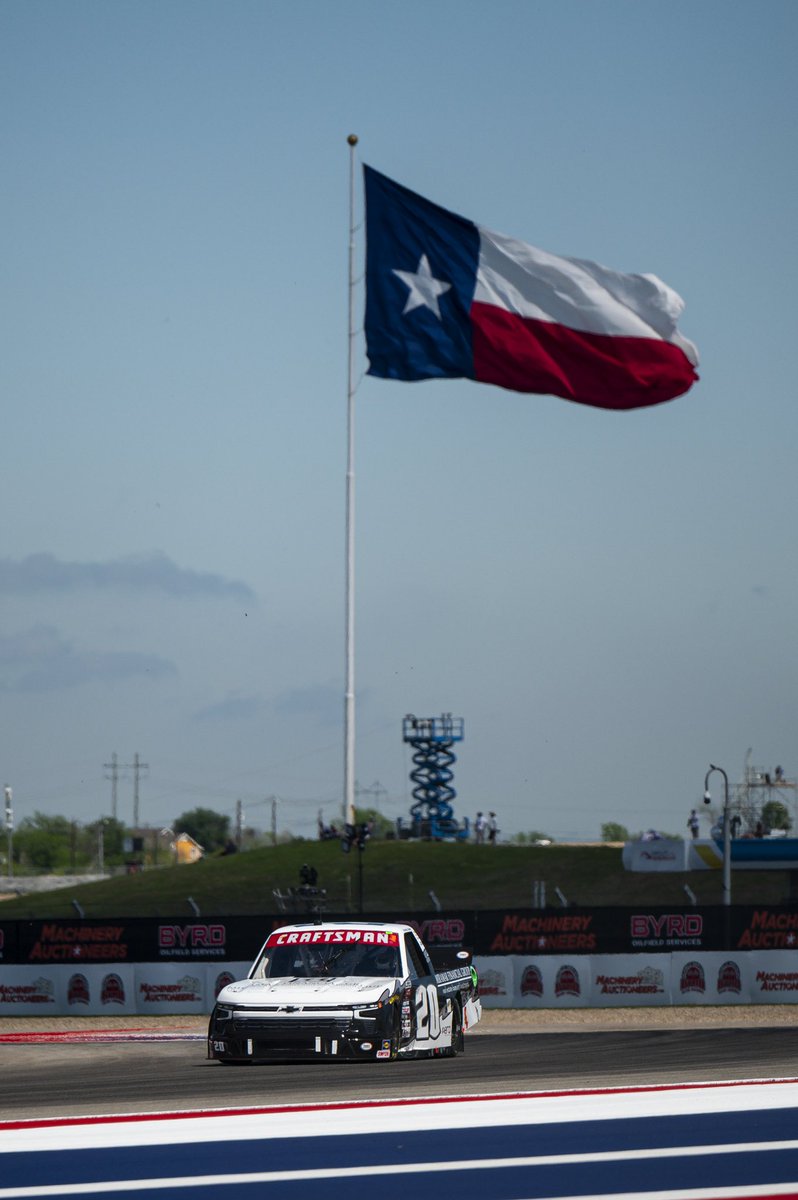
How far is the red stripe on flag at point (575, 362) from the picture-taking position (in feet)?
94.7

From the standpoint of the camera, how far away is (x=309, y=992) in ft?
50.0

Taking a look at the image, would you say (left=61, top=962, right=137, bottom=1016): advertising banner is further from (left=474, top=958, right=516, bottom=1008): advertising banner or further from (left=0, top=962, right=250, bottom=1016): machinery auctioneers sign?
(left=474, top=958, right=516, bottom=1008): advertising banner

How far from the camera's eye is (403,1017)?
1545 cm

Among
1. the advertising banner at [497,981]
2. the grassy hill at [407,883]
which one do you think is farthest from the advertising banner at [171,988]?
the grassy hill at [407,883]

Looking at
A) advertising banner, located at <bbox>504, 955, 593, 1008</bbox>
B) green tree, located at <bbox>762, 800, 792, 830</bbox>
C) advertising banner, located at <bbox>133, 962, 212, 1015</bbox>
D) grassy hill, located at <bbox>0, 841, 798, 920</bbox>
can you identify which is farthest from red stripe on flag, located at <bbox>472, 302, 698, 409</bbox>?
green tree, located at <bbox>762, 800, 792, 830</bbox>

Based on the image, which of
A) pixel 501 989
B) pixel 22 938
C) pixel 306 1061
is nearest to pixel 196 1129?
pixel 306 1061

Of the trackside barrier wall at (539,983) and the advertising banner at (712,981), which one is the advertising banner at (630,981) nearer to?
the trackside barrier wall at (539,983)

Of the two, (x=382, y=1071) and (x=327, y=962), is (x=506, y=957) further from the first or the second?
(x=382, y=1071)

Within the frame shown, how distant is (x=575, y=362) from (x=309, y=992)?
1696 cm

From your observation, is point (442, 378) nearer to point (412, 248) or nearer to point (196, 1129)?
point (412, 248)

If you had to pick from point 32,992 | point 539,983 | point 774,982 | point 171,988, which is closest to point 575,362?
point 539,983

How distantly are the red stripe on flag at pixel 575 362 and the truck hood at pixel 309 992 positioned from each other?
15.8 m

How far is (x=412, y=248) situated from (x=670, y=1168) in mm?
27053

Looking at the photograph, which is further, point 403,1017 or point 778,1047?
point 778,1047
